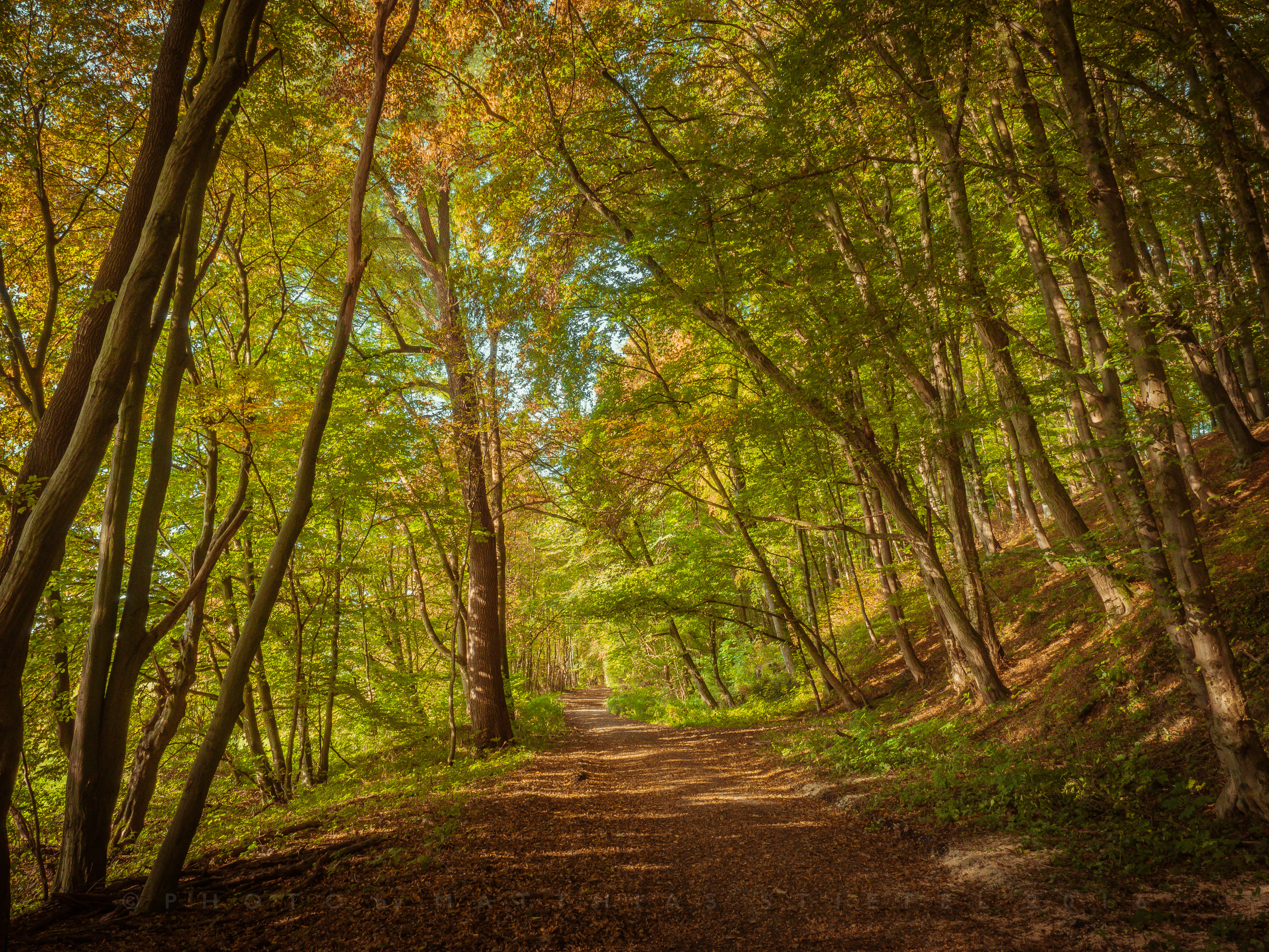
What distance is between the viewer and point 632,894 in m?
4.11

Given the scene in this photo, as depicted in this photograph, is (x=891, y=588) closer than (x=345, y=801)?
No

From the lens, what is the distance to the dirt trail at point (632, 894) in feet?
10.8

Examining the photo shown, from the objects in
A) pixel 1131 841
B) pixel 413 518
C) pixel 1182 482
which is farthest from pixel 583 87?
pixel 1131 841

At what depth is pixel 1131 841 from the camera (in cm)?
390

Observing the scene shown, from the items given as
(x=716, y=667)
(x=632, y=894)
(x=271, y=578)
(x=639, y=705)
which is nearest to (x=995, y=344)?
(x=632, y=894)

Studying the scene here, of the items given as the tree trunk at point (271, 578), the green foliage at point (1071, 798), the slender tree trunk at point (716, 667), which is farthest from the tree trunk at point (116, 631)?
the slender tree trunk at point (716, 667)

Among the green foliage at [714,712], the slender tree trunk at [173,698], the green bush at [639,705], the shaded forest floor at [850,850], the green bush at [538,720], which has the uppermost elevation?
the slender tree trunk at [173,698]

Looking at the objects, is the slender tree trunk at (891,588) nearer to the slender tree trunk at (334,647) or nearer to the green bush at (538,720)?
the green bush at (538,720)

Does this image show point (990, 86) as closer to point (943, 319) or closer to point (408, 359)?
point (943, 319)

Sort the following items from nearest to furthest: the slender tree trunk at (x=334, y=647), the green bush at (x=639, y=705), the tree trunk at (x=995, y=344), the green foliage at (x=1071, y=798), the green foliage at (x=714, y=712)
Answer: the green foliage at (x=1071, y=798) < the tree trunk at (x=995, y=344) < the slender tree trunk at (x=334, y=647) < the green foliage at (x=714, y=712) < the green bush at (x=639, y=705)

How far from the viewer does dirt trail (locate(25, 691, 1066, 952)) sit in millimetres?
3293

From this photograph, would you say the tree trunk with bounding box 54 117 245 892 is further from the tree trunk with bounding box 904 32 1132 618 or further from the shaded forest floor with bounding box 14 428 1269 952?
the tree trunk with bounding box 904 32 1132 618

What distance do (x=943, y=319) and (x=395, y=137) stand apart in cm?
871

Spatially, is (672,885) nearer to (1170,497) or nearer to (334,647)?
(1170,497)
